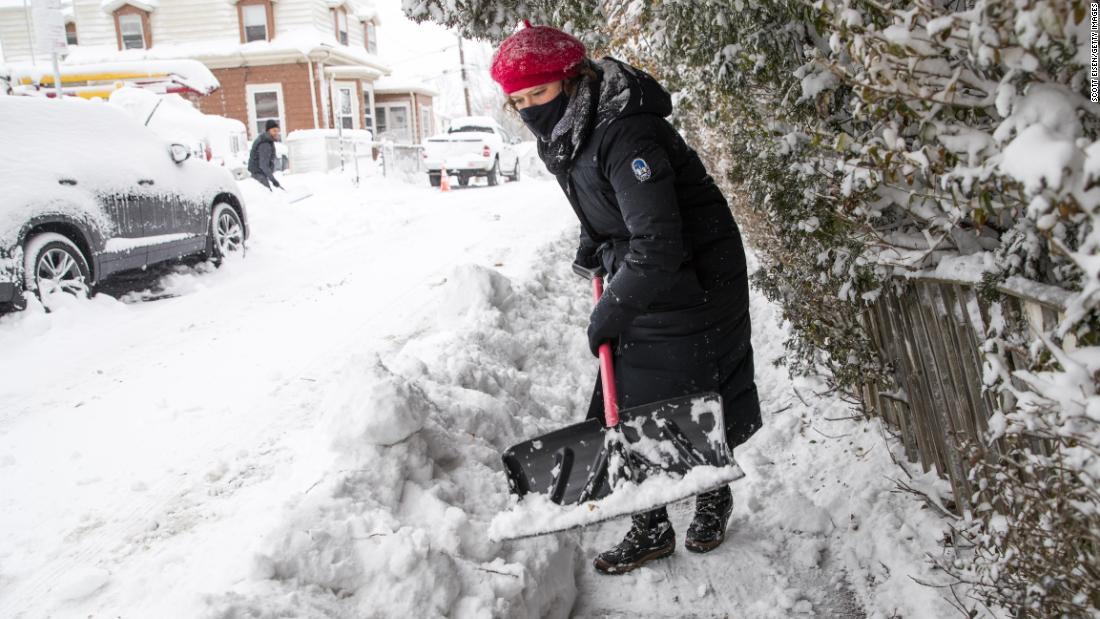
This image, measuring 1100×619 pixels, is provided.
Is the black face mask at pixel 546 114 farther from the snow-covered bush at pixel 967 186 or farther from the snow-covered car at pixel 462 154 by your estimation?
the snow-covered car at pixel 462 154

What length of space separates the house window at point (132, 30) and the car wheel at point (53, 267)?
958 inches

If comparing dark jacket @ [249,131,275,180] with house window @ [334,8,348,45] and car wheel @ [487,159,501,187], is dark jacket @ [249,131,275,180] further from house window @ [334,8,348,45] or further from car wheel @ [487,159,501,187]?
house window @ [334,8,348,45]

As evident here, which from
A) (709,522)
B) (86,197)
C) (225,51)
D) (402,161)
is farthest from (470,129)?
(709,522)

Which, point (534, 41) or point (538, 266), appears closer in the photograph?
point (534, 41)

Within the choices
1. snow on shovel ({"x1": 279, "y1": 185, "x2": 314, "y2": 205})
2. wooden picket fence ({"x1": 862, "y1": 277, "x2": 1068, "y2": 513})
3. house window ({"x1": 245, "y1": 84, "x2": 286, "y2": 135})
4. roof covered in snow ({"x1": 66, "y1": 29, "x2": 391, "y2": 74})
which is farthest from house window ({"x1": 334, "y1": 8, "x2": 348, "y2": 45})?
wooden picket fence ({"x1": 862, "y1": 277, "x2": 1068, "y2": 513})

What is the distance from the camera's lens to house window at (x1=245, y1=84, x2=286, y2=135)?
27.2 m

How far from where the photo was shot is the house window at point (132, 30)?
27.0 metres

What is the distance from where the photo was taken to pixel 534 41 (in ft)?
8.27

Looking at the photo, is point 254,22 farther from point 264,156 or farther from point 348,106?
point 264,156

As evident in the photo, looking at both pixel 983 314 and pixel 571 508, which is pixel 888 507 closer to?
pixel 983 314

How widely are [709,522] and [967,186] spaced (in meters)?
1.91

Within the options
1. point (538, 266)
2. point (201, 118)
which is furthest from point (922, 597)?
point (201, 118)

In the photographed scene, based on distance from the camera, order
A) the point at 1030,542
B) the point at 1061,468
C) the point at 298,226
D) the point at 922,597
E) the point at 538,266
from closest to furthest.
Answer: the point at 1061,468
the point at 1030,542
the point at 922,597
the point at 538,266
the point at 298,226

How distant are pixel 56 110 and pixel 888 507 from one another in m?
6.94
